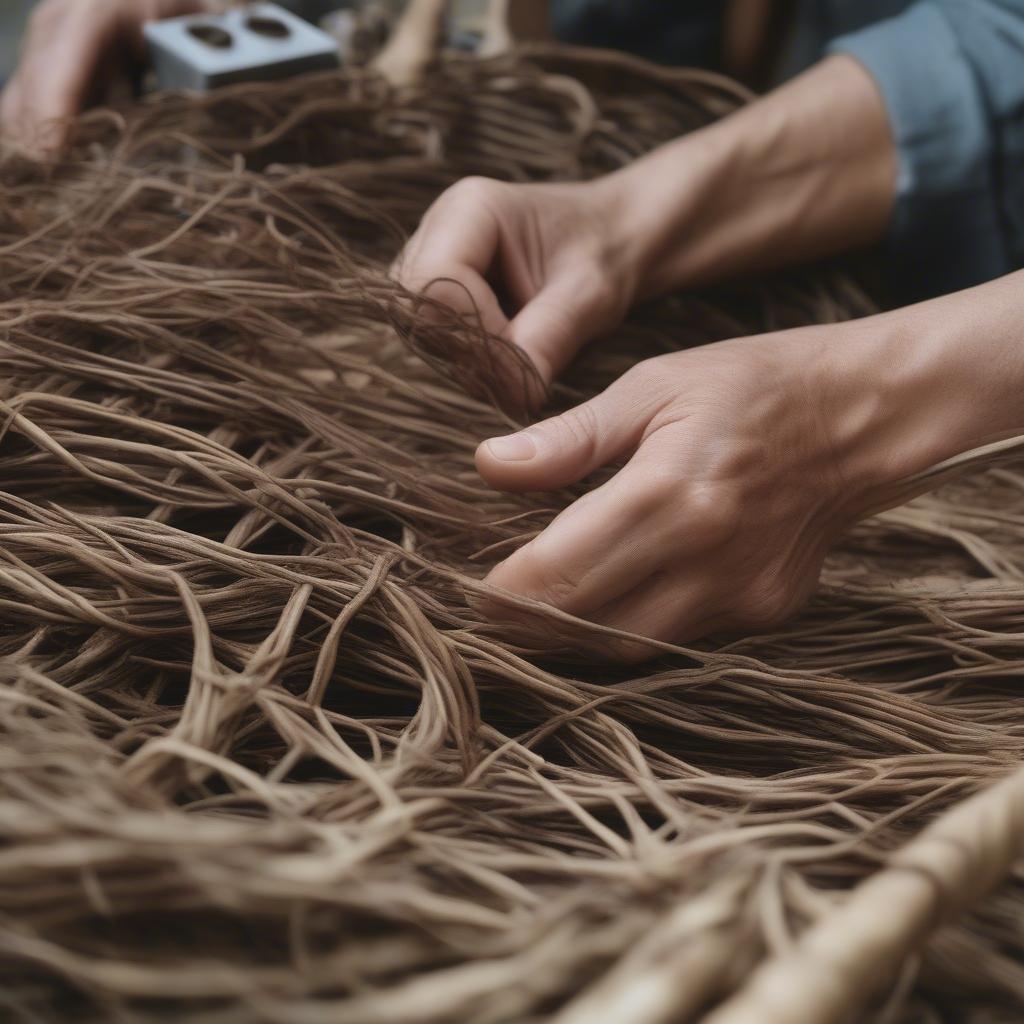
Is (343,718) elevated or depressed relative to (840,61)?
depressed

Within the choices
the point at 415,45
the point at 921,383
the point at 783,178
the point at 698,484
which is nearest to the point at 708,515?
the point at 698,484

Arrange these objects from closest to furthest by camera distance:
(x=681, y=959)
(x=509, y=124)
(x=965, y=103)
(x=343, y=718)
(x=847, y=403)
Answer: (x=681, y=959) → (x=343, y=718) → (x=847, y=403) → (x=965, y=103) → (x=509, y=124)

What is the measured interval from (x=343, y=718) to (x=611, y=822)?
0.40ft

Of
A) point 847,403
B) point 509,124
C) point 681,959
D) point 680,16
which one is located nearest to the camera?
point 681,959

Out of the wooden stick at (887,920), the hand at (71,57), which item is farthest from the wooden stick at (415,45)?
the wooden stick at (887,920)

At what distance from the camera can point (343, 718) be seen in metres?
0.46

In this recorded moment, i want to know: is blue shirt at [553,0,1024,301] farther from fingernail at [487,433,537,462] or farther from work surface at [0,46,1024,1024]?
fingernail at [487,433,537,462]

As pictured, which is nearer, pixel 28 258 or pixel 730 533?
pixel 730 533

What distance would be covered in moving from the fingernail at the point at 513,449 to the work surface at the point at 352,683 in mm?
50

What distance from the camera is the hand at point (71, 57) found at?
896mm

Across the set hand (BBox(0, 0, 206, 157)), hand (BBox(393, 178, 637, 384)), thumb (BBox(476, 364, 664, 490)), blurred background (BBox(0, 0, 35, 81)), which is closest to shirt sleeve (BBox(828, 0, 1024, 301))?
hand (BBox(393, 178, 637, 384))

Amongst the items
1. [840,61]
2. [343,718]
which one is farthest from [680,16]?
[343,718]

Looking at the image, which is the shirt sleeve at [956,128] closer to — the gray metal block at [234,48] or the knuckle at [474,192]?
the knuckle at [474,192]

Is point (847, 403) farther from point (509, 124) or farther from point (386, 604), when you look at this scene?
point (509, 124)
